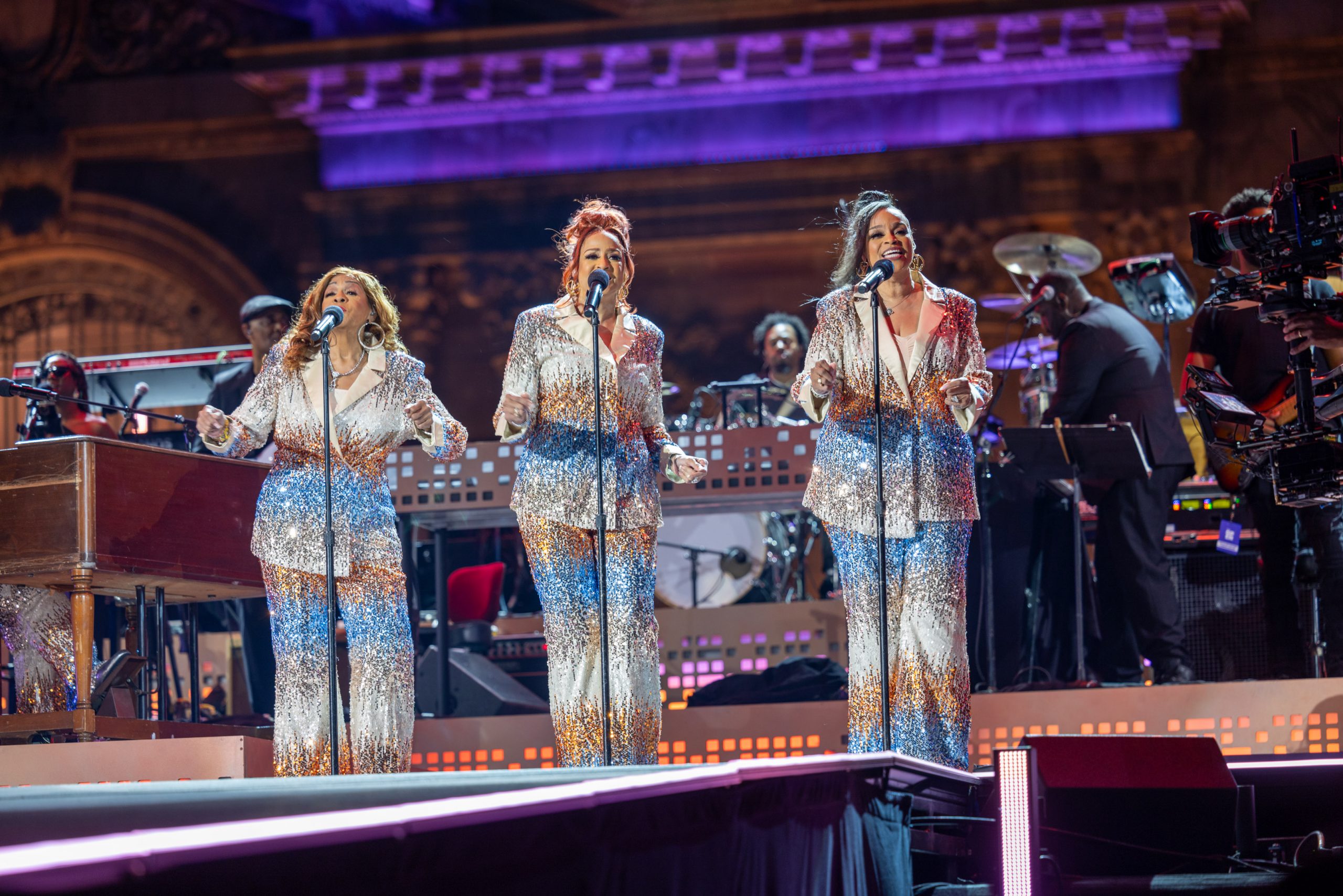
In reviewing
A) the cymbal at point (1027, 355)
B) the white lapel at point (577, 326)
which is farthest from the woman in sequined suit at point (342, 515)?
the cymbal at point (1027, 355)

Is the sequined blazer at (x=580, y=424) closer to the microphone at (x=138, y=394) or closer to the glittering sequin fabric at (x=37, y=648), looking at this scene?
the glittering sequin fabric at (x=37, y=648)

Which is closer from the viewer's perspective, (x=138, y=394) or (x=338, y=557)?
(x=338, y=557)

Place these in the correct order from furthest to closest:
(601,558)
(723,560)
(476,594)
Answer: (723,560) → (476,594) → (601,558)

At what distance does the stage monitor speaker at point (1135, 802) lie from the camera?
12.5 feet

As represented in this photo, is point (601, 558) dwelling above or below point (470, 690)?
above

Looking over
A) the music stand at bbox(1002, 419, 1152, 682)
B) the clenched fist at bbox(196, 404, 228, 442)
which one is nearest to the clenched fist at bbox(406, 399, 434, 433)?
the clenched fist at bbox(196, 404, 228, 442)

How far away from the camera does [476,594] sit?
25.2ft

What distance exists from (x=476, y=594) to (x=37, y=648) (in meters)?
2.45

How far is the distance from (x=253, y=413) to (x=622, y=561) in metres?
1.33

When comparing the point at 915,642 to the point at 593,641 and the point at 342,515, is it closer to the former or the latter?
the point at 593,641

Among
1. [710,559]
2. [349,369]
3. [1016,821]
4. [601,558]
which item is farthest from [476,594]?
[1016,821]

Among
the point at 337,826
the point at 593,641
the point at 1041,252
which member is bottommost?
the point at 337,826

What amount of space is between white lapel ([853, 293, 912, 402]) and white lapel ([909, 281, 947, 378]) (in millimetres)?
40

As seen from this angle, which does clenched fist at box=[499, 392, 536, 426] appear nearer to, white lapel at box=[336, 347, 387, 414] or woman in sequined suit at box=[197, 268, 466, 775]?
woman in sequined suit at box=[197, 268, 466, 775]
